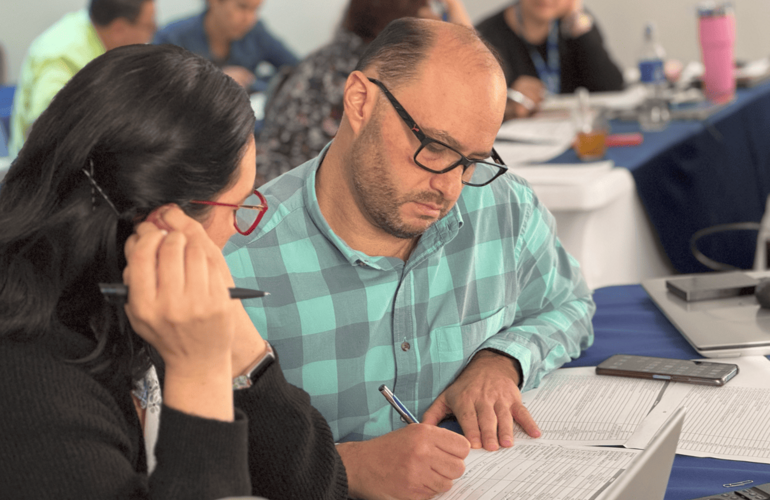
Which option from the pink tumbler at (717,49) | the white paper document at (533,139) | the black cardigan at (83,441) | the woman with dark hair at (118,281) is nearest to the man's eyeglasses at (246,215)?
the woman with dark hair at (118,281)

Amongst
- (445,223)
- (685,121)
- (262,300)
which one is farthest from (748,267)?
(262,300)

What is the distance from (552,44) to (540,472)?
3.20m

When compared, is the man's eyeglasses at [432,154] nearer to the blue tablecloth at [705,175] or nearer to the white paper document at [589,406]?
the white paper document at [589,406]

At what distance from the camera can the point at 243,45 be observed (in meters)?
4.76

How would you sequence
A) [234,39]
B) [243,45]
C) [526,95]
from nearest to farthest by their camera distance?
[526,95] → [234,39] → [243,45]

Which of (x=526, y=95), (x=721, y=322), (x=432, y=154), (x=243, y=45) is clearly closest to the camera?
(x=432, y=154)

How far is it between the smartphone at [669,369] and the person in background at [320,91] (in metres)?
1.54

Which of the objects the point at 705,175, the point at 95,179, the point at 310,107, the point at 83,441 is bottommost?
the point at 705,175

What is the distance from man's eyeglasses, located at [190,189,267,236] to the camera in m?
0.86

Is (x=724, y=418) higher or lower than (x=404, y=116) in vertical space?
lower

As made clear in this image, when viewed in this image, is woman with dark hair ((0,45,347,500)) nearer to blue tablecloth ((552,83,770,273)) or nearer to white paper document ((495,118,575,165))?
white paper document ((495,118,575,165))

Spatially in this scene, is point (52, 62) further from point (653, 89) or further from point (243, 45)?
point (653, 89)

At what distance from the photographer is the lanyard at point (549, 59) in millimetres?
3705

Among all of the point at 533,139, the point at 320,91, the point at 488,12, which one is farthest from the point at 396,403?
the point at 488,12
